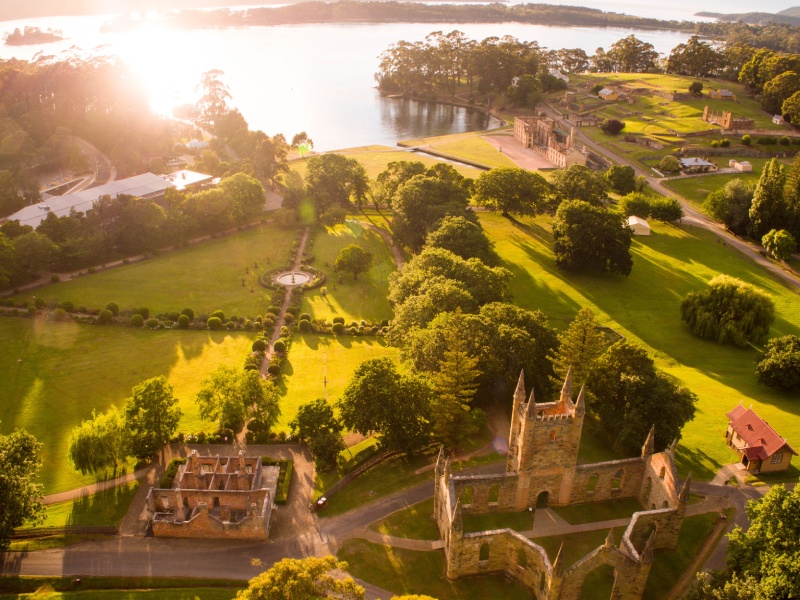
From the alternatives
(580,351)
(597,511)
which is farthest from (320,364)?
(597,511)

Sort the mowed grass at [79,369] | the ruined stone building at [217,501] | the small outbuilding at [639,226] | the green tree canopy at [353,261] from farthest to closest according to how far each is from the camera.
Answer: the small outbuilding at [639,226] < the green tree canopy at [353,261] < the mowed grass at [79,369] < the ruined stone building at [217,501]

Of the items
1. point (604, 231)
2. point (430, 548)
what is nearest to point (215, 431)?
point (430, 548)

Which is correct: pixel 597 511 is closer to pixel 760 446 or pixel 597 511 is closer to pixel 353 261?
pixel 760 446

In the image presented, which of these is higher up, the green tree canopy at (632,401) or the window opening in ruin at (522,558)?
the green tree canopy at (632,401)

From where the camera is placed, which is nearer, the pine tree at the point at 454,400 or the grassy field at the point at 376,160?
the pine tree at the point at 454,400

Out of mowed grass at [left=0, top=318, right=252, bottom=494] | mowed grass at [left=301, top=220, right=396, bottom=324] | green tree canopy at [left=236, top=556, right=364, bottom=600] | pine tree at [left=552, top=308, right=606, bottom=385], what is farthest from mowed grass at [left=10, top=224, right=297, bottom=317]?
green tree canopy at [left=236, top=556, right=364, bottom=600]

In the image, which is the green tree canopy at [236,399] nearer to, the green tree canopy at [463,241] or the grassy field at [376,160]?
the green tree canopy at [463,241]

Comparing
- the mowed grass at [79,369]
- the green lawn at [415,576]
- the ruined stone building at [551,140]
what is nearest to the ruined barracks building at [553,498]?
the green lawn at [415,576]
